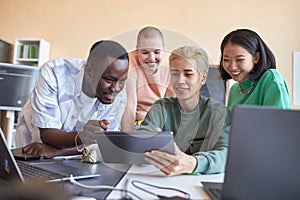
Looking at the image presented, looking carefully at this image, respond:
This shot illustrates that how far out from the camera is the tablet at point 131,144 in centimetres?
79

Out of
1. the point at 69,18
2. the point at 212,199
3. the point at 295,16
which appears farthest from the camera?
the point at 69,18

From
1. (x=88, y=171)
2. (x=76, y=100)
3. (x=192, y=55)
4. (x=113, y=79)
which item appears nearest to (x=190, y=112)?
(x=192, y=55)

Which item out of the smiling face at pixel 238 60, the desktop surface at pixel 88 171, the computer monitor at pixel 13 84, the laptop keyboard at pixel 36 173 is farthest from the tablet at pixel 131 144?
the computer monitor at pixel 13 84

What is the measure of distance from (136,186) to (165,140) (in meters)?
0.17

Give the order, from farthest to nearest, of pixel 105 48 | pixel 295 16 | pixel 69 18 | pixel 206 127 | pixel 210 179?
pixel 69 18 < pixel 295 16 < pixel 105 48 < pixel 206 127 < pixel 210 179

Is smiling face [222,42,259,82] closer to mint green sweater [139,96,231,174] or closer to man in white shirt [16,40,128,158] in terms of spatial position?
mint green sweater [139,96,231,174]

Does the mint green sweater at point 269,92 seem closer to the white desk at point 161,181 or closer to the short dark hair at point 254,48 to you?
the short dark hair at point 254,48

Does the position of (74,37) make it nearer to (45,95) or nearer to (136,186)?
(45,95)

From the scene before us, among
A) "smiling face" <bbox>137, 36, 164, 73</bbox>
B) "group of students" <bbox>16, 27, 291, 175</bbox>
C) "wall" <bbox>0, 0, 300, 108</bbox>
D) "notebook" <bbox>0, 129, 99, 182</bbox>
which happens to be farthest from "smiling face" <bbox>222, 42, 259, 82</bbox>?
"wall" <bbox>0, 0, 300, 108</bbox>

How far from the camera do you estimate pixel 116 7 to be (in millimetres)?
3203

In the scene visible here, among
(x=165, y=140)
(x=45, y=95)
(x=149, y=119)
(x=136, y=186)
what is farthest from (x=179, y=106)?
(x=45, y=95)

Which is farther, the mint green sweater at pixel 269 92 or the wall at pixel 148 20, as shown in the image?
the wall at pixel 148 20

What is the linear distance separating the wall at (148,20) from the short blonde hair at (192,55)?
1993 mm

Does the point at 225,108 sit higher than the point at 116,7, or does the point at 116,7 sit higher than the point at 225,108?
the point at 116,7
